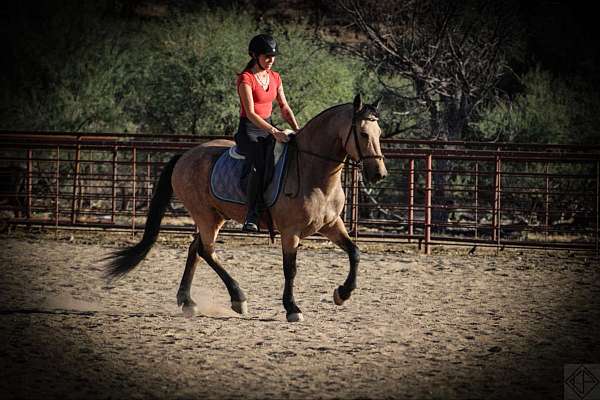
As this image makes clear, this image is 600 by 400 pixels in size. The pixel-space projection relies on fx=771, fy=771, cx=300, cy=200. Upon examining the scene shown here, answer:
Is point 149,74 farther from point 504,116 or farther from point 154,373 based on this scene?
point 154,373

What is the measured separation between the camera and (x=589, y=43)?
93.8 feet

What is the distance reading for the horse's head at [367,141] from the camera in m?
5.93

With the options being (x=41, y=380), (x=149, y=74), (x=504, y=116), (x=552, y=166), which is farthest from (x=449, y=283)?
(x=149, y=74)

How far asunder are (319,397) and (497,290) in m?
4.56

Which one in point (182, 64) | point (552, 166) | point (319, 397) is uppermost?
point (182, 64)

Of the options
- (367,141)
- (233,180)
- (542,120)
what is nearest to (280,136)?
(233,180)

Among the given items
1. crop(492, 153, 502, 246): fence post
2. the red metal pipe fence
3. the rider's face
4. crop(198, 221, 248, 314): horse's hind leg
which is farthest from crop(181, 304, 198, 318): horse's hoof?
crop(492, 153, 502, 246): fence post

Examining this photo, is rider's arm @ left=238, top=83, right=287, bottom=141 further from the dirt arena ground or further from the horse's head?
the dirt arena ground

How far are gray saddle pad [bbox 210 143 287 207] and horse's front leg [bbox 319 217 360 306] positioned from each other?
558 mm

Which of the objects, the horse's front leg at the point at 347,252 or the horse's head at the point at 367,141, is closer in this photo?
the horse's head at the point at 367,141

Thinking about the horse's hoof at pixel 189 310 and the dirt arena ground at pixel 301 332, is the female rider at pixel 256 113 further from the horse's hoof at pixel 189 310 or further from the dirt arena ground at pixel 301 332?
the dirt arena ground at pixel 301 332

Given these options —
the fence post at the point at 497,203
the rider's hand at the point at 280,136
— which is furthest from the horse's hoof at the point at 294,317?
the fence post at the point at 497,203

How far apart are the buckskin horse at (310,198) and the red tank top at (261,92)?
0.36 m

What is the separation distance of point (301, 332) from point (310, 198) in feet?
3.61
